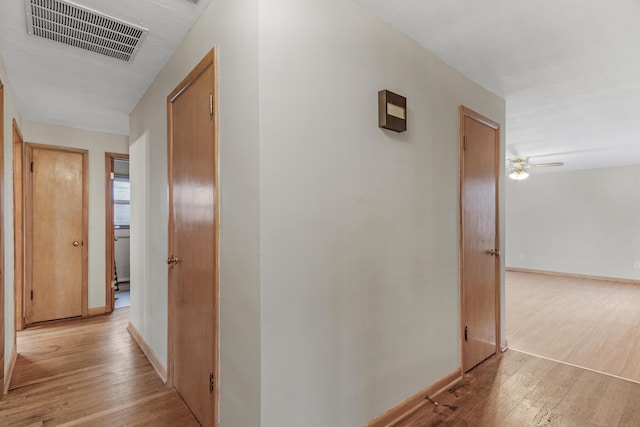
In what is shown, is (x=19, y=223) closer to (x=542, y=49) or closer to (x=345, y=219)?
(x=345, y=219)

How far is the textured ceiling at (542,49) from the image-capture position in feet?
5.61

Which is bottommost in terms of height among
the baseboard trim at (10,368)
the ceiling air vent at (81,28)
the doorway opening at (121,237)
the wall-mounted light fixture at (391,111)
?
the baseboard trim at (10,368)

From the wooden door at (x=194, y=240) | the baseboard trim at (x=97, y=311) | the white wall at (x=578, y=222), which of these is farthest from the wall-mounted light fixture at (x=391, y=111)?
the white wall at (x=578, y=222)

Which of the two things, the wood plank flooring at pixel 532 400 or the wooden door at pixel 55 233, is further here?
the wooden door at pixel 55 233

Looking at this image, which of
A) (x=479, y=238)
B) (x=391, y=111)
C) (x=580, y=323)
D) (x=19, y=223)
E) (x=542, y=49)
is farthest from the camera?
(x=580, y=323)

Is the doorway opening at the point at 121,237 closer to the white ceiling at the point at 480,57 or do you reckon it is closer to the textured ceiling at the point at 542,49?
the white ceiling at the point at 480,57

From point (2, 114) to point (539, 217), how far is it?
895cm

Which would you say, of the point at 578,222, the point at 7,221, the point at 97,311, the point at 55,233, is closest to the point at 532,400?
the point at 7,221

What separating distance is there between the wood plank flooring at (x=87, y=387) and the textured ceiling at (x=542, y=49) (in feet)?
8.94

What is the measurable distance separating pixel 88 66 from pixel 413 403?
10.7 ft

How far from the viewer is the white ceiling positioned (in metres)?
1.72

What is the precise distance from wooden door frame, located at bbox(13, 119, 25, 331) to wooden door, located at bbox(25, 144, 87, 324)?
140mm

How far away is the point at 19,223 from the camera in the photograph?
3.19 meters

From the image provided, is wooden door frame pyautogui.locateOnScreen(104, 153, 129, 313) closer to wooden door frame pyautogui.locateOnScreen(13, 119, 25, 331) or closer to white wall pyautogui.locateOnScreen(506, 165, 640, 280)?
wooden door frame pyautogui.locateOnScreen(13, 119, 25, 331)
